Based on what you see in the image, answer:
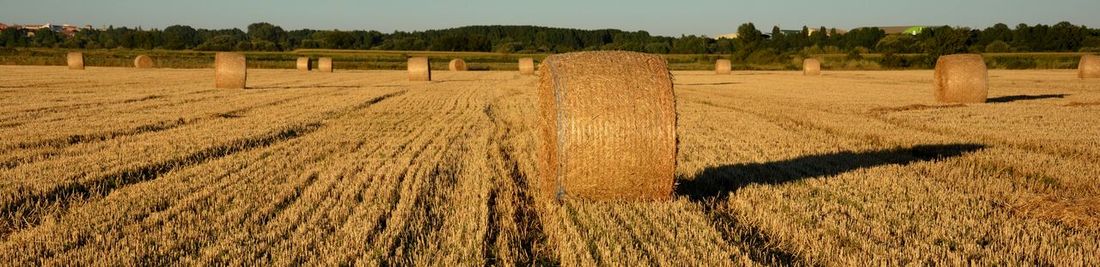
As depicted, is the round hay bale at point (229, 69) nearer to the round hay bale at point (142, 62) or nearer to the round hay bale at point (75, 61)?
the round hay bale at point (75, 61)

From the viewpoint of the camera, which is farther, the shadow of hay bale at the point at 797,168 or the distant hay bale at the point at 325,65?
the distant hay bale at the point at 325,65

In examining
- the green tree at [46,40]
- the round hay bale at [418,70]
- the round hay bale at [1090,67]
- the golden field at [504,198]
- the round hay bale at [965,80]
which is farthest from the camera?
the green tree at [46,40]

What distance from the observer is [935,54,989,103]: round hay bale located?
16938mm

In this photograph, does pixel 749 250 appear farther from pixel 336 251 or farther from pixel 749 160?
pixel 749 160

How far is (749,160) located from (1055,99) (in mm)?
14060

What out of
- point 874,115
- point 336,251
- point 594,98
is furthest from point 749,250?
point 874,115

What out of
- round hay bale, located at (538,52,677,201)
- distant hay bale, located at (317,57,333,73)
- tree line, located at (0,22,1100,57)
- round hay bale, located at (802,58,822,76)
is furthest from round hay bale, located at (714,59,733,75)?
round hay bale, located at (538,52,677,201)

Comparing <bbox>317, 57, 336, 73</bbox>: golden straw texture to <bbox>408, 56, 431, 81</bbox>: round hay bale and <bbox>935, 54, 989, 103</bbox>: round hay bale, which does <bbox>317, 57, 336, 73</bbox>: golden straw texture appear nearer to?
<bbox>408, 56, 431, 81</bbox>: round hay bale

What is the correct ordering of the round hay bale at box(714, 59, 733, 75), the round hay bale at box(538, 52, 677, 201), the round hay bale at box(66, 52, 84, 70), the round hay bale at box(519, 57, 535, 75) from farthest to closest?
the round hay bale at box(714, 59, 733, 75) → the round hay bale at box(519, 57, 535, 75) → the round hay bale at box(66, 52, 84, 70) → the round hay bale at box(538, 52, 677, 201)

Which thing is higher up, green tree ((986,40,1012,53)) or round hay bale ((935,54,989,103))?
green tree ((986,40,1012,53))

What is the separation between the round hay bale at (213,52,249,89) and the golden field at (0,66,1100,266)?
1055 centimetres

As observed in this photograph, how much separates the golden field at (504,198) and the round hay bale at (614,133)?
0.16 meters

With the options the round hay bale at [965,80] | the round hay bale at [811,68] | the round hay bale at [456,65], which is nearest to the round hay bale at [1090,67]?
Answer: the round hay bale at [811,68]

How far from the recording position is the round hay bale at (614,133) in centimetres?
568
